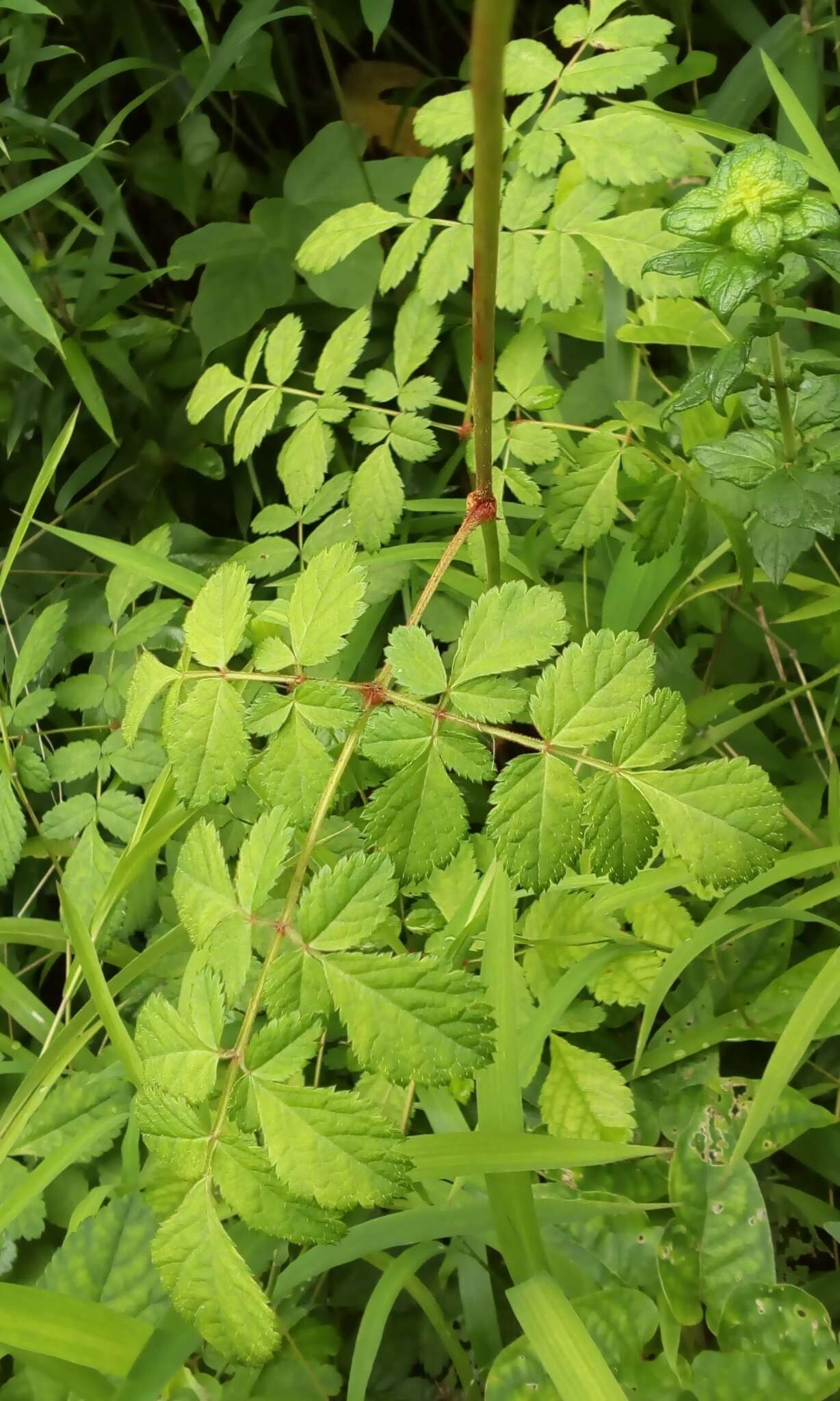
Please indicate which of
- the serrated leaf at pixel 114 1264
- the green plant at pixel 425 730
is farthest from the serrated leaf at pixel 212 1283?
the serrated leaf at pixel 114 1264

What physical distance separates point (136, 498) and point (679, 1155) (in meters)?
1.18

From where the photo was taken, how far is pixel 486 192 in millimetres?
458

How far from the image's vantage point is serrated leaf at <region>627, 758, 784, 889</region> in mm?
558

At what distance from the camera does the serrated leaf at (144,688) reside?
723mm

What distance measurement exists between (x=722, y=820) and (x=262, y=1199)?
366mm

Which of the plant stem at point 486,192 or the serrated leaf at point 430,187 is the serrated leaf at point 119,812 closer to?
the plant stem at point 486,192

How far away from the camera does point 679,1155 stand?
→ 34.0 inches

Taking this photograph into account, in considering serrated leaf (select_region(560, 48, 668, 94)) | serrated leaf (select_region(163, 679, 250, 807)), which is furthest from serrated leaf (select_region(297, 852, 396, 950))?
serrated leaf (select_region(560, 48, 668, 94))

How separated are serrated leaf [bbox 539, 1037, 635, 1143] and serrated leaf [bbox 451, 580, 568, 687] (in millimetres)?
520

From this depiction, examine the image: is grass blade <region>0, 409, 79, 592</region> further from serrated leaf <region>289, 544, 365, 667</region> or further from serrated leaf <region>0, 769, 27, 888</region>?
serrated leaf <region>289, 544, 365, 667</region>

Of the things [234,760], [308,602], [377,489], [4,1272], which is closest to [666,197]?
[377,489]

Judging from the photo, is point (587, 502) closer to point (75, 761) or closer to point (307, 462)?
point (307, 462)

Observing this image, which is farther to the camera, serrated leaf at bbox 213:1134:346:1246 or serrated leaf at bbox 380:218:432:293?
serrated leaf at bbox 380:218:432:293

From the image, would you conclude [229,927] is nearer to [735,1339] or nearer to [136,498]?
[735,1339]
